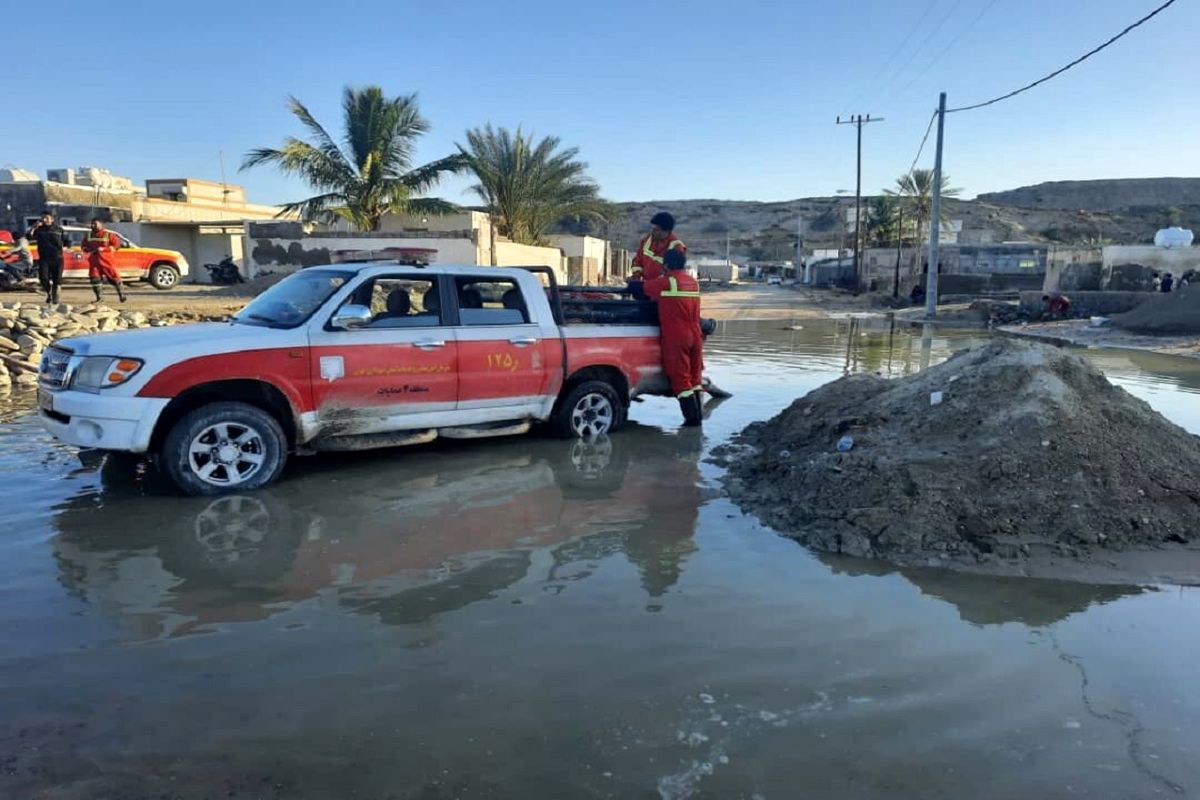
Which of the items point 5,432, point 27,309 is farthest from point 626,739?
point 27,309

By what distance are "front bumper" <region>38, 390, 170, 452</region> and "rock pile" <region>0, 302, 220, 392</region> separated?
585 centimetres

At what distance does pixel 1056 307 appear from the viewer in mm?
27609

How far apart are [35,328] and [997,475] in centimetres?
1253

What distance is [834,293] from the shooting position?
52.3 metres

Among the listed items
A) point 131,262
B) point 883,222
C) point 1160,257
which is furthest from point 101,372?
point 883,222

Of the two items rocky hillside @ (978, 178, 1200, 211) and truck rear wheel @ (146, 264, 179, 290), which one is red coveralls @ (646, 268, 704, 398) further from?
rocky hillside @ (978, 178, 1200, 211)

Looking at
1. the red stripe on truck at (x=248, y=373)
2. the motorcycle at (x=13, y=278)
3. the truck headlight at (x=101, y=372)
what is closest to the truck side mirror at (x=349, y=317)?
the red stripe on truck at (x=248, y=373)

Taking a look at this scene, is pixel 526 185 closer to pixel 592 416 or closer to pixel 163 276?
pixel 163 276

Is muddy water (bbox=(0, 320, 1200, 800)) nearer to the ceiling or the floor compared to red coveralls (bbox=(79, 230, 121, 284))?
nearer to the floor

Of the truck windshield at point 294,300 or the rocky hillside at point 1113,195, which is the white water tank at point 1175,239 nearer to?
the truck windshield at point 294,300

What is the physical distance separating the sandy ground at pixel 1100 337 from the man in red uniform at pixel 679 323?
15.0 m

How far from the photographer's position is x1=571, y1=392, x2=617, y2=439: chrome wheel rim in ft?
26.9

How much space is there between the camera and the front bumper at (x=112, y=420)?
5.56 m

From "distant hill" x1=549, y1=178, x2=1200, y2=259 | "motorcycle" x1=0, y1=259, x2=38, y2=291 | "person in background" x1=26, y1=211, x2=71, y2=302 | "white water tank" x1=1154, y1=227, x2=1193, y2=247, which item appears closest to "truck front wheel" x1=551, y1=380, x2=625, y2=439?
"person in background" x1=26, y1=211, x2=71, y2=302
